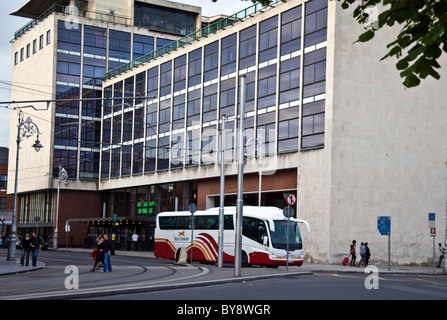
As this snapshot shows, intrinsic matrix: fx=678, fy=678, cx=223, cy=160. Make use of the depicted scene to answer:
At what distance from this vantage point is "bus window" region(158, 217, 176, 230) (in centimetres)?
3956

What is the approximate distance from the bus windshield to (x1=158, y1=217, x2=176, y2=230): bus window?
8226mm

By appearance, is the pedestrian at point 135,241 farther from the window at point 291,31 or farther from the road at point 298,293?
the road at point 298,293

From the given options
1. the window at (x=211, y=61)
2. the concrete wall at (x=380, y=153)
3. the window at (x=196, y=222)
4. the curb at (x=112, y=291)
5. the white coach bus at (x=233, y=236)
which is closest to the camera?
the curb at (x=112, y=291)

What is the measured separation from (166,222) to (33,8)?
4772 centimetres

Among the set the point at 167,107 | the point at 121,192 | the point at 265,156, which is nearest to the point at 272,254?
the point at 265,156

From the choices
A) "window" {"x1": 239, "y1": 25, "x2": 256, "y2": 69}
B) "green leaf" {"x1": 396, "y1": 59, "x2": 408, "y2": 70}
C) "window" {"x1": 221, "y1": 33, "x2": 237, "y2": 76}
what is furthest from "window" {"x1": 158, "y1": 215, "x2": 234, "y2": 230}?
"green leaf" {"x1": 396, "y1": 59, "x2": 408, "y2": 70}

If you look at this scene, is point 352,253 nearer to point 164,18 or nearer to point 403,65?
point 403,65

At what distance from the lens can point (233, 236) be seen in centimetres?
3506

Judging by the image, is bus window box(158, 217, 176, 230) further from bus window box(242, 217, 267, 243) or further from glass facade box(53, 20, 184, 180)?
glass facade box(53, 20, 184, 180)

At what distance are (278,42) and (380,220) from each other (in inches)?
662

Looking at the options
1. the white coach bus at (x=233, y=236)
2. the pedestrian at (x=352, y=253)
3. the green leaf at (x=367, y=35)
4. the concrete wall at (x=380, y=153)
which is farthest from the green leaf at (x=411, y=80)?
the concrete wall at (x=380, y=153)

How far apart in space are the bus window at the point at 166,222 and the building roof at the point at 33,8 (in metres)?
44.1

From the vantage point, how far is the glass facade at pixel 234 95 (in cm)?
4306

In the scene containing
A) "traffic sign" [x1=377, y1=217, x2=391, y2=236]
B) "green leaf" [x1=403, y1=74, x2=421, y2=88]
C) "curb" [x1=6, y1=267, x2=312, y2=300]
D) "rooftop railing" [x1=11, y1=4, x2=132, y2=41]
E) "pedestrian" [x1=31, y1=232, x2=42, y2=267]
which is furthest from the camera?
"rooftop railing" [x1=11, y1=4, x2=132, y2=41]
